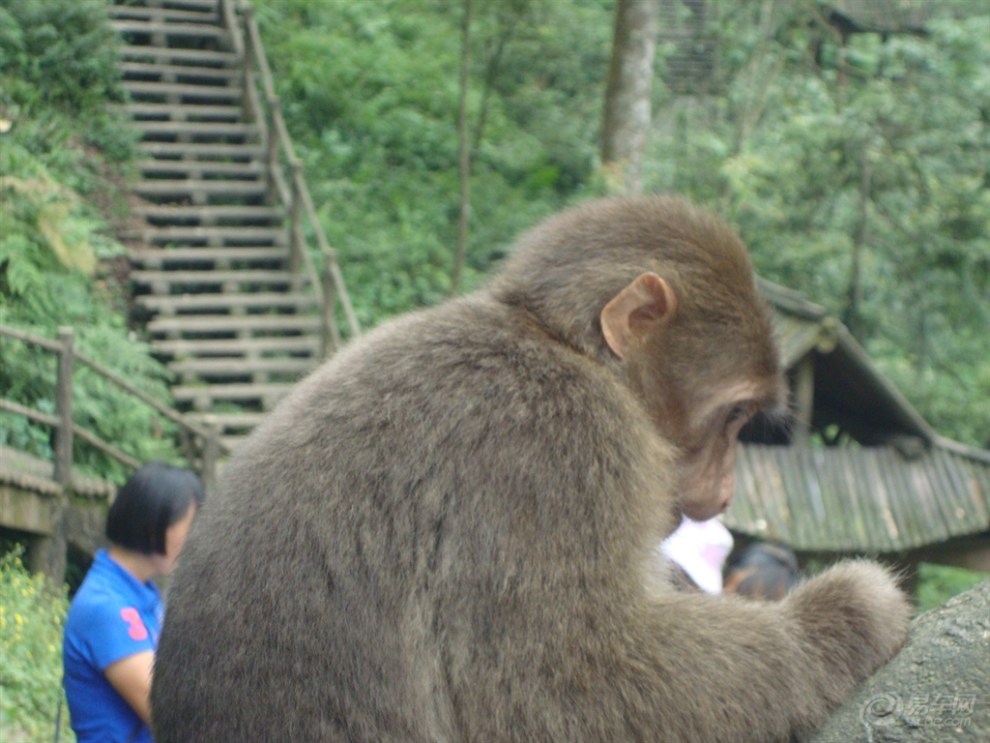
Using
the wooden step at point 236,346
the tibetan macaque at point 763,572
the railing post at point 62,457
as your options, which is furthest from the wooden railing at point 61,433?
the wooden step at point 236,346

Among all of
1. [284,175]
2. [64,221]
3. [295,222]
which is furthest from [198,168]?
[64,221]

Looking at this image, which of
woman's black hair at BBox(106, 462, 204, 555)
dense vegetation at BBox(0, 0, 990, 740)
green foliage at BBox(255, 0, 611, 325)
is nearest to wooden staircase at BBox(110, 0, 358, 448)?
dense vegetation at BBox(0, 0, 990, 740)

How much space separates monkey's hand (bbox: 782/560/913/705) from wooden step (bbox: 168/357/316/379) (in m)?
10.9

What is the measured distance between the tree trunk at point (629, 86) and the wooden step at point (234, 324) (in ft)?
12.0

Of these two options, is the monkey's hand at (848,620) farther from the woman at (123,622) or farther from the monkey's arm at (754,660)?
the woman at (123,622)

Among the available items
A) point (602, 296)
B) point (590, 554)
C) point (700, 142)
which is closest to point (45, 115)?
point (602, 296)

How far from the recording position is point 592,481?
2.41m

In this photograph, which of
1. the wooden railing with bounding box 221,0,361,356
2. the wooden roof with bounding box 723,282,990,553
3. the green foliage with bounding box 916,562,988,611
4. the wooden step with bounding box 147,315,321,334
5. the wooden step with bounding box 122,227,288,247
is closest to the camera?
the wooden roof with bounding box 723,282,990,553

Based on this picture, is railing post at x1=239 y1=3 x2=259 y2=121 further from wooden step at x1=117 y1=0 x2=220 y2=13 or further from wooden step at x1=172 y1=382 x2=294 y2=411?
wooden step at x1=172 y1=382 x2=294 y2=411

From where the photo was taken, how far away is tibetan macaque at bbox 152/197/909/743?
2.28 m

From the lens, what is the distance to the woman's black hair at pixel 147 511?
440 cm

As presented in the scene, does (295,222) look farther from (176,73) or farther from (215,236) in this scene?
(176,73)

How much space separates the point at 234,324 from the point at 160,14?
11.4ft

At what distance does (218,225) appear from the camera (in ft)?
50.3
